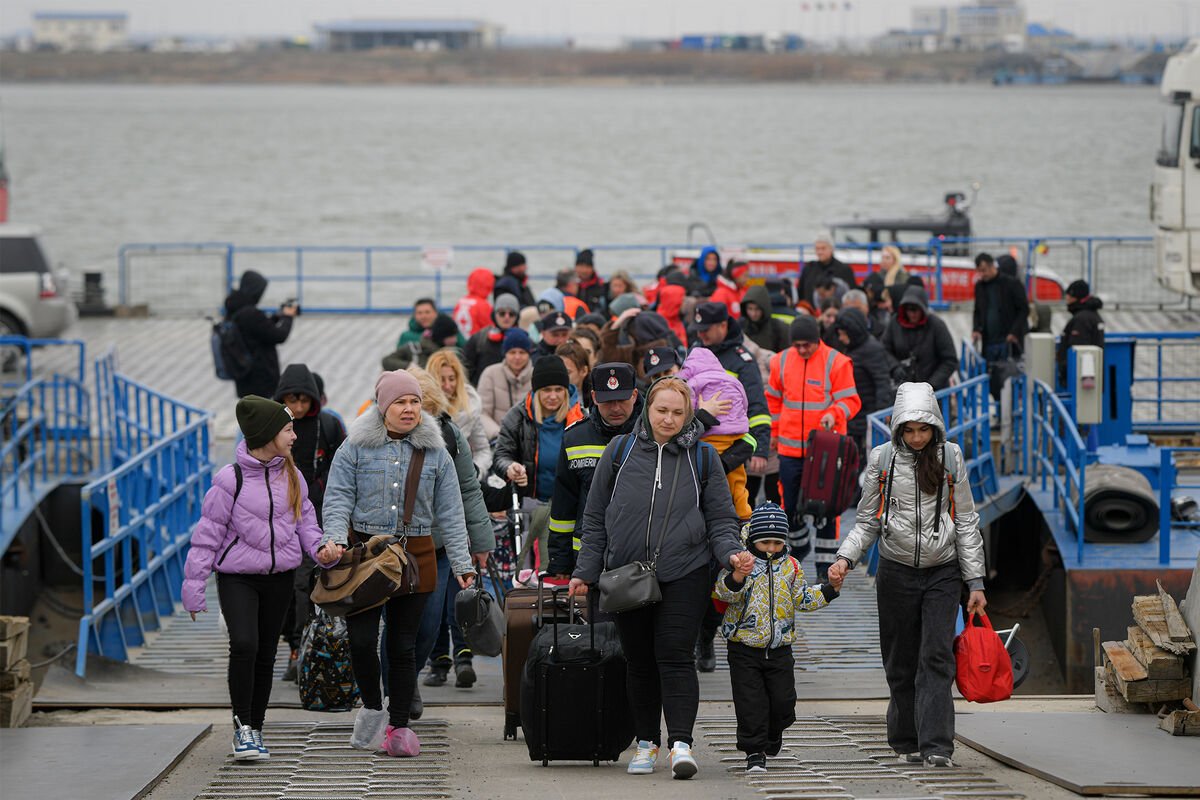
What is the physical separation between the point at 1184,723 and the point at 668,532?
2.47 m

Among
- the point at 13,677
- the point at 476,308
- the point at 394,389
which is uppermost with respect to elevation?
the point at 394,389

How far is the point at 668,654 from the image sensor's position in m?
6.86

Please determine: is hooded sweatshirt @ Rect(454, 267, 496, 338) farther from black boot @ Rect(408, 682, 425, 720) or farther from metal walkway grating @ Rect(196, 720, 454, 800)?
metal walkway grating @ Rect(196, 720, 454, 800)

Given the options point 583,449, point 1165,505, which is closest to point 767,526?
point 583,449

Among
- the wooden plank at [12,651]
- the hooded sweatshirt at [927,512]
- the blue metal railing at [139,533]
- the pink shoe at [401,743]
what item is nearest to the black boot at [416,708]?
the pink shoe at [401,743]

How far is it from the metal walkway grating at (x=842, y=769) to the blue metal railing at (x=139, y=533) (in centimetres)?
407

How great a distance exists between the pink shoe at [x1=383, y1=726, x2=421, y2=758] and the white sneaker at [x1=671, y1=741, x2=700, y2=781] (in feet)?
3.88

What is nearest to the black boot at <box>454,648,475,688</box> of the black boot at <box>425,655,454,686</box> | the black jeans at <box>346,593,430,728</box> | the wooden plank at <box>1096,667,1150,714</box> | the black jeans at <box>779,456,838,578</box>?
the black boot at <box>425,655,454,686</box>

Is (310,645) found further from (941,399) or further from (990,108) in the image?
(990,108)

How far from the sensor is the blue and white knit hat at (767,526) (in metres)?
7.02

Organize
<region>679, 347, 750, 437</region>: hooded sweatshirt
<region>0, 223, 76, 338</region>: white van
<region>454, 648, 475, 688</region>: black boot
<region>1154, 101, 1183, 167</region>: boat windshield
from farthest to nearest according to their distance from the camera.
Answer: <region>1154, 101, 1183, 167</region>: boat windshield < <region>0, 223, 76, 338</region>: white van < <region>454, 648, 475, 688</region>: black boot < <region>679, 347, 750, 437</region>: hooded sweatshirt

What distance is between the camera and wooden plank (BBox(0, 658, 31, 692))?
8.29 metres

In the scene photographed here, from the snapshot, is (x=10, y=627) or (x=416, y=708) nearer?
(x=416, y=708)

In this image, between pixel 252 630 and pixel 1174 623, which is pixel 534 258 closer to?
pixel 1174 623
